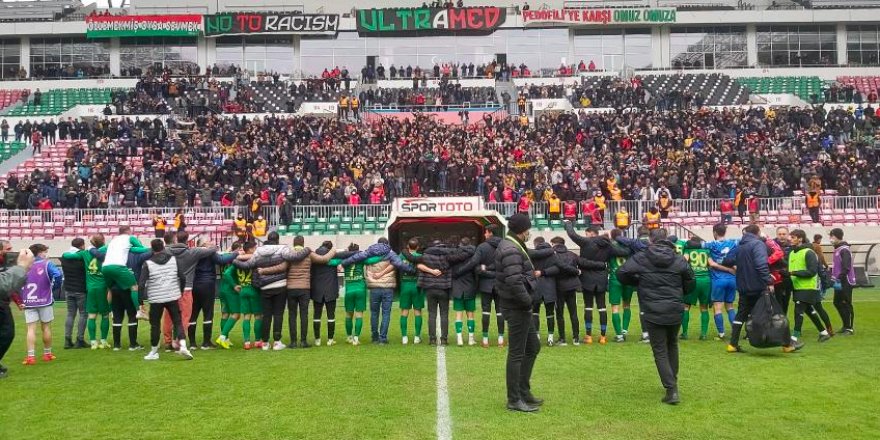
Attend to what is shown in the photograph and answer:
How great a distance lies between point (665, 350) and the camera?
9805 mm

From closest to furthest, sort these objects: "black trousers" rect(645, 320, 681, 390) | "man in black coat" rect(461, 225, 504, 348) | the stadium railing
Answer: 1. "black trousers" rect(645, 320, 681, 390)
2. "man in black coat" rect(461, 225, 504, 348)
3. the stadium railing

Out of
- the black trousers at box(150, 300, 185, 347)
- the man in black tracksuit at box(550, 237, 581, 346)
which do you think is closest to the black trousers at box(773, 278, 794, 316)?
the man in black tracksuit at box(550, 237, 581, 346)

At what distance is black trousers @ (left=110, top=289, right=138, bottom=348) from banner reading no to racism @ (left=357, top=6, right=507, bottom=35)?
137ft

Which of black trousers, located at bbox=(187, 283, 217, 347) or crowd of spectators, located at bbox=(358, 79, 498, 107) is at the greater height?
crowd of spectators, located at bbox=(358, 79, 498, 107)

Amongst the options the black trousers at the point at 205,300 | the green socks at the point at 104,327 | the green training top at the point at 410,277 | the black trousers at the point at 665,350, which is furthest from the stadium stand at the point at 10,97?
the black trousers at the point at 665,350

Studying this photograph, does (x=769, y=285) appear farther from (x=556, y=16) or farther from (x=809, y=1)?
(x=809, y=1)

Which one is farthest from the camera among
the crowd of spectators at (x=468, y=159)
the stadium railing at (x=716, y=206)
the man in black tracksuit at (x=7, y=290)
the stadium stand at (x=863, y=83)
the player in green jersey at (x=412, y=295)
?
the stadium stand at (x=863, y=83)

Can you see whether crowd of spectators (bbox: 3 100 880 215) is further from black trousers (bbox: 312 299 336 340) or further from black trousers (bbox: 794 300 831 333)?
black trousers (bbox: 312 299 336 340)

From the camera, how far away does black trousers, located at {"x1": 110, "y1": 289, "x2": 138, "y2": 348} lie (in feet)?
46.7

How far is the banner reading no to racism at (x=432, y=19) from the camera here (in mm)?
54094

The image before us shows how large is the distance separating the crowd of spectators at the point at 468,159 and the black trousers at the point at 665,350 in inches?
872

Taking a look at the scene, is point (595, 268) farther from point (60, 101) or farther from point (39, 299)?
point (60, 101)

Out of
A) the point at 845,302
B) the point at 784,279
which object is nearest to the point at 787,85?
the point at 845,302

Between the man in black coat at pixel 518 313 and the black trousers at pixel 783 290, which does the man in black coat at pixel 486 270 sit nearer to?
the man in black coat at pixel 518 313
